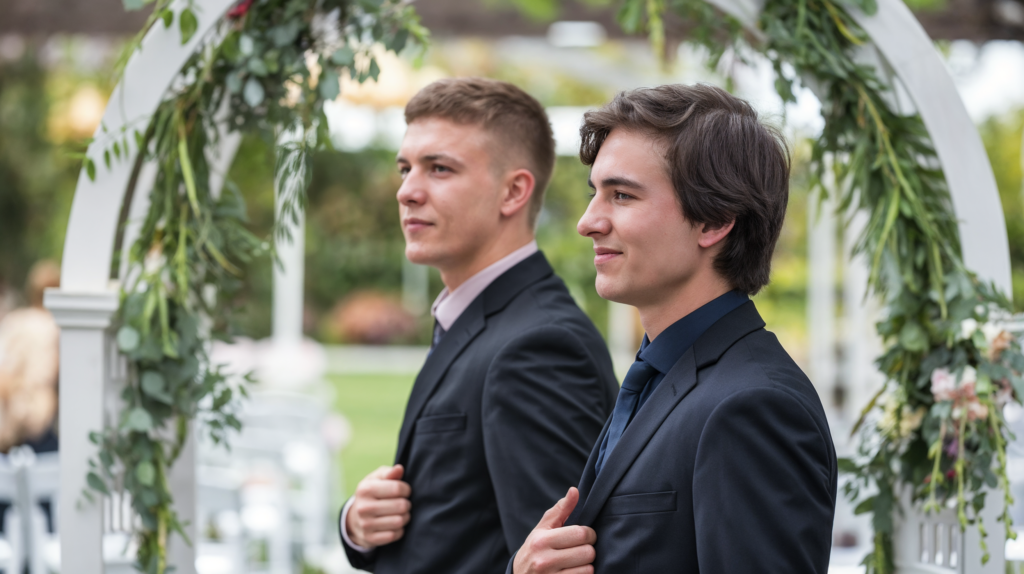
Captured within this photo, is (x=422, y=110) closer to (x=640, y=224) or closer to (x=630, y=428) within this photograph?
(x=640, y=224)

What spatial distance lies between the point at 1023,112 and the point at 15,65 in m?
10.7

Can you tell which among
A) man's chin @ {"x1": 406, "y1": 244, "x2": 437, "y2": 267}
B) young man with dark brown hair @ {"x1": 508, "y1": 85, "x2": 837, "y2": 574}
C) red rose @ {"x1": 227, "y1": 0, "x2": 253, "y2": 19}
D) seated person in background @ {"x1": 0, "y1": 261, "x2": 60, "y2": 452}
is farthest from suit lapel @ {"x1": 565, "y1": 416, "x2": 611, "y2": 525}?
seated person in background @ {"x1": 0, "y1": 261, "x2": 60, "y2": 452}

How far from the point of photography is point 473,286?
6.42ft

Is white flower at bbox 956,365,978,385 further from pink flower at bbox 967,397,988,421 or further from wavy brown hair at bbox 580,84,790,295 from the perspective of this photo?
wavy brown hair at bbox 580,84,790,295

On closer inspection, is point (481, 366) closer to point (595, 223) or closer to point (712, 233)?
point (595, 223)

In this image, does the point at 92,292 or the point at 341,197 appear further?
the point at 341,197

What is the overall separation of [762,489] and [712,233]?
0.38 m

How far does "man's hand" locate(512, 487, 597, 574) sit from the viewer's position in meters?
1.26

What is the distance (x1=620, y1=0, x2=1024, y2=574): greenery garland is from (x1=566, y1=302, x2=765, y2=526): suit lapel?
94cm

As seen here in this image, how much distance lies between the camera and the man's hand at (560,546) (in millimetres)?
1262

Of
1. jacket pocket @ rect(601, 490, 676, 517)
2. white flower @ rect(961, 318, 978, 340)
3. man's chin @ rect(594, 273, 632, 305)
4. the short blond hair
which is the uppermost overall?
the short blond hair

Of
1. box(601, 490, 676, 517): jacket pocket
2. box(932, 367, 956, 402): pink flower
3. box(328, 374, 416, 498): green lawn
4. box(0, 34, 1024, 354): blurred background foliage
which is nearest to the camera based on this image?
box(601, 490, 676, 517): jacket pocket

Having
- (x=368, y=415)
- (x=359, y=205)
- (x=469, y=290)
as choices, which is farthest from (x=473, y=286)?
(x=359, y=205)

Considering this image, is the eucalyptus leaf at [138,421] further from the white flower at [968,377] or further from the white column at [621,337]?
the white column at [621,337]
